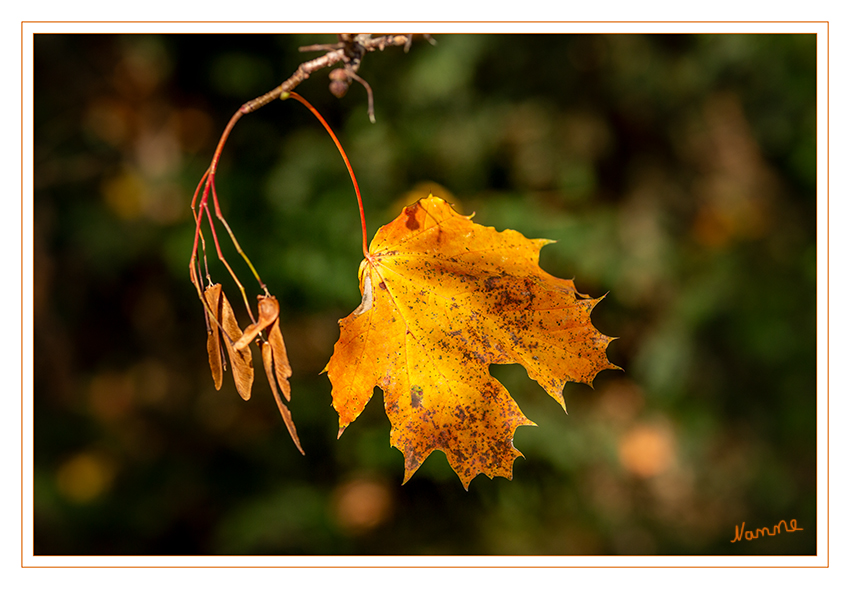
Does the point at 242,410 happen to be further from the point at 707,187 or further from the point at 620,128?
the point at 707,187

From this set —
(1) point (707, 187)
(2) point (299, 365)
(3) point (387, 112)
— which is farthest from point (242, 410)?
(1) point (707, 187)
